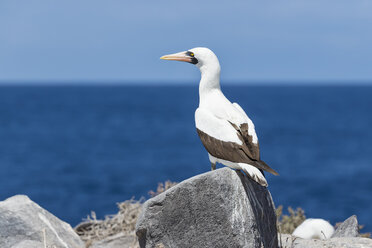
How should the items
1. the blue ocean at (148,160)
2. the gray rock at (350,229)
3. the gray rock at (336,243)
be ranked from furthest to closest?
the blue ocean at (148,160) → the gray rock at (350,229) → the gray rock at (336,243)

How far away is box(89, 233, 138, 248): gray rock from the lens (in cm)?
1117

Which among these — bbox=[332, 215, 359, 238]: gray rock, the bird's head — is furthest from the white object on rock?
the bird's head

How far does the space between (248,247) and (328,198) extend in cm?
4265

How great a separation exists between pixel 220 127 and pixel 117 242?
375cm

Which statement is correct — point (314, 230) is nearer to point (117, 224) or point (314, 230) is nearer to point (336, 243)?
point (336, 243)

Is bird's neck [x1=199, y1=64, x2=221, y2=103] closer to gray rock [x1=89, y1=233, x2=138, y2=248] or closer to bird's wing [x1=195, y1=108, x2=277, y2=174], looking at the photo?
bird's wing [x1=195, y1=108, x2=277, y2=174]

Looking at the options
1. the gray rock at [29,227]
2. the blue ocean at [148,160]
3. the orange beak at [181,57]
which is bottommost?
the blue ocean at [148,160]

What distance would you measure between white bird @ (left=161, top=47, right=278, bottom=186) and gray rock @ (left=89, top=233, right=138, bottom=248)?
2.92 meters

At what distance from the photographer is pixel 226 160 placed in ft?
29.0

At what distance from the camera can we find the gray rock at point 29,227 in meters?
10.1

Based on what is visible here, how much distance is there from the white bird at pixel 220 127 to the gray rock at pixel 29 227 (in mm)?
3106

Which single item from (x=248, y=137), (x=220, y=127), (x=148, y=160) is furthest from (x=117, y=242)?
(x=148, y=160)

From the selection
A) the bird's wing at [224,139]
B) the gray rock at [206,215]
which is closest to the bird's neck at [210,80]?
the bird's wing at [224,139]

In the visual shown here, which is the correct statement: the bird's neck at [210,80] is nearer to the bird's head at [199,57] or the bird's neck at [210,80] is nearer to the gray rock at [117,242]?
the bird's head at [199,57]
